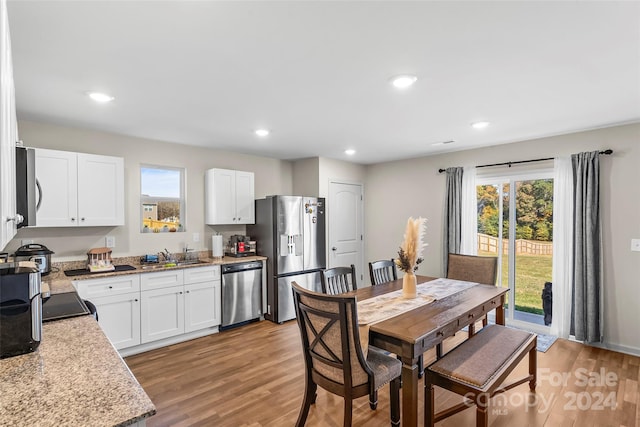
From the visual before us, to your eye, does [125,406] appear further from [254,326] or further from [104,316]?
[254,326]

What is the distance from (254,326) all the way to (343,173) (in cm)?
269

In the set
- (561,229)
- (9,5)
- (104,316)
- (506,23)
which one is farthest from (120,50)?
(561,229)

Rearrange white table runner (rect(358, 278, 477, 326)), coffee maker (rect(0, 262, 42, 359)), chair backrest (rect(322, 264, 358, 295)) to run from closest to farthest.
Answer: coffee maker (rect(0, 262, 42, 359)) → white table runner (rect(358, 278, 477, 326)) → chair backrest (rect(322, 264, 358, 295))

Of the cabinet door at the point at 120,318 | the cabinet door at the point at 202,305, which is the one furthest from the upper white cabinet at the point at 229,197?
the cabinet door at the point at 120,318

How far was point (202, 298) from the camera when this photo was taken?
153 inches

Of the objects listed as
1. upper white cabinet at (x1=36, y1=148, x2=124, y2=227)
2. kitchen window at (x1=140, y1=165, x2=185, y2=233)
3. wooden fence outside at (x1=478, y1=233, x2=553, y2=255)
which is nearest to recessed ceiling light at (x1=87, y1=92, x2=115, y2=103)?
upper white cabinet at (x1=36, y1=148, x2=124, y2=227)

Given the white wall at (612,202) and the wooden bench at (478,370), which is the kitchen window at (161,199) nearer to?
the wooden bench at (478,370)

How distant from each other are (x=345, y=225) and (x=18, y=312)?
14.7 ft

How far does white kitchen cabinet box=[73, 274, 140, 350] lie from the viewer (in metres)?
3.16

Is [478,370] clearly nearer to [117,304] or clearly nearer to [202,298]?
[202,298]

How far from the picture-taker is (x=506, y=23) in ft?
5.28

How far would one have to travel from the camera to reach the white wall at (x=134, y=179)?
3330 millimetres

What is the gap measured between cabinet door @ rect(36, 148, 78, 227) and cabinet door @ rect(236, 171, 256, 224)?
5.94 feet

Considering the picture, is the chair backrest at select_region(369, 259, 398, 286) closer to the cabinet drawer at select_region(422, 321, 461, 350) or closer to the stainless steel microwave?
the cabinet drawer at select_region(422, 321, 461, 350)
